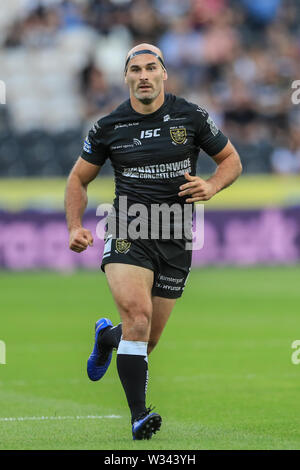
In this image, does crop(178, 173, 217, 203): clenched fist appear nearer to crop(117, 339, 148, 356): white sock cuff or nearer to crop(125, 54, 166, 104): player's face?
crop(125, 54, 166, 104): player's face

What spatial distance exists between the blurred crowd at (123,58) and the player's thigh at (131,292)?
16417mm

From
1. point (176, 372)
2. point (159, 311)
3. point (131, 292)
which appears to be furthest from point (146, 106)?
point (176, 372)

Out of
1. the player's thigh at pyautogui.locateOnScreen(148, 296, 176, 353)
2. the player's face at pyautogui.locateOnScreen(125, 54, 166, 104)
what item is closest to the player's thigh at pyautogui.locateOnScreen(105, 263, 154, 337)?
the player's thigh at pyautogui.locateOnScreen(148, 296, 176, 353)

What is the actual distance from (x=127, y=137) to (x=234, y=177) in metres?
0.85

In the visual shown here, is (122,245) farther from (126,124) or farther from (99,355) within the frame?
(99,355)

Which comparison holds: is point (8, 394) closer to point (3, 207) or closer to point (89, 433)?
point (89, 433)

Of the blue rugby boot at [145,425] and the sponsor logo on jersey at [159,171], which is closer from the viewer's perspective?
the blue rugby boot at [145,425]

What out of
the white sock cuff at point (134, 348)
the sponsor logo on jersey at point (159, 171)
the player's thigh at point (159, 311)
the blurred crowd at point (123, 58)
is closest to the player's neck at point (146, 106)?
the sponsor logo on jersey at point (159, 171)

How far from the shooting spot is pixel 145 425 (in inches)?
264

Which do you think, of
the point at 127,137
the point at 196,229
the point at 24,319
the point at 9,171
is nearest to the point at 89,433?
the point at 127,137

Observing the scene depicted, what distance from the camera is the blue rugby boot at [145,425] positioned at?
670 centimetres

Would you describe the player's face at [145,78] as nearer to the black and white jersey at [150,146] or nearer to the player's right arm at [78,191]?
the black and white jersey at [150,146]

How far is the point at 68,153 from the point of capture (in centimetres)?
2233
